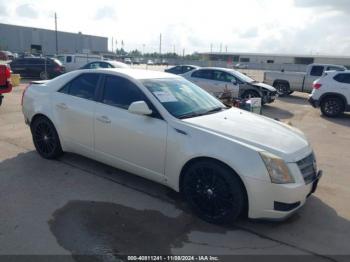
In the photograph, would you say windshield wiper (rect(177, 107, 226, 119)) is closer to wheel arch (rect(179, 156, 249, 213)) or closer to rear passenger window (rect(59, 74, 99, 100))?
wheel arch (rect(179, 156, 249, 213))

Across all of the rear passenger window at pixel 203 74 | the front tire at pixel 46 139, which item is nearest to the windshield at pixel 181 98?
the front tire at pixel 46 139

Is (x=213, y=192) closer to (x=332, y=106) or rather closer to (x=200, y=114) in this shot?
(x=200, y=114)

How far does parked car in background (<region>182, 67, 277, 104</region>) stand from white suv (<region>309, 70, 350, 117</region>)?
1772mm

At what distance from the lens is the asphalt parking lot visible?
3.28 meters

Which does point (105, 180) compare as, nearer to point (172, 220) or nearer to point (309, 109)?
point (172, 220)

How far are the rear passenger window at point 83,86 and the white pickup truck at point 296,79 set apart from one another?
45.9ft

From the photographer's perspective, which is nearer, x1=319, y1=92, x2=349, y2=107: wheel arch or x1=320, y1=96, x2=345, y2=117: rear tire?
x1=319, y1=92, x2=349, y2=107: wheel arch

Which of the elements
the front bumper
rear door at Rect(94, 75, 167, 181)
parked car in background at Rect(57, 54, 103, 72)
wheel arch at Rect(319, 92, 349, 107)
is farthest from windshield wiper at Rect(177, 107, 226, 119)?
parked car in background at Rect(57, 54, 103, 72)

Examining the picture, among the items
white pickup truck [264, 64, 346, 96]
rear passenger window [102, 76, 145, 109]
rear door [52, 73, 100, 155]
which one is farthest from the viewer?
white pickup truck [264, 64, 346, 96]

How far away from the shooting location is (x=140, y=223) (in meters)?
3.67

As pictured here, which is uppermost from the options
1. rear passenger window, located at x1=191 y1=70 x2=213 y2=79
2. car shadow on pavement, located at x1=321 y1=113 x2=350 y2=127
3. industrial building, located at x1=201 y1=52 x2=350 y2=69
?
industrial building, located at x1=201 y1=52 x2=350 y2=69

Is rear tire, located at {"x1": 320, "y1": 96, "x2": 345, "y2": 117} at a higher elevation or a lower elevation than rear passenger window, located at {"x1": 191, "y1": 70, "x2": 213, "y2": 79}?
lower

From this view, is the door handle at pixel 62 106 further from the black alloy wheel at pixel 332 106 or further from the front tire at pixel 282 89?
the front tire at pixel 282 89

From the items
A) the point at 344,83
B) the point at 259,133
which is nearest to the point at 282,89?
the point at 344,83
